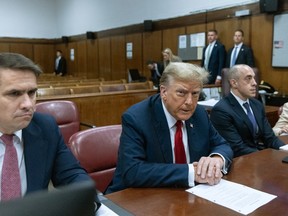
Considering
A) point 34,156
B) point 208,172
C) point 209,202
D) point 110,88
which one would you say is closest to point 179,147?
point 208,172

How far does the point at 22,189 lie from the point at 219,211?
32.1 inches

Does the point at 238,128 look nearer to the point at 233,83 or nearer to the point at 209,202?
the point at 233,83

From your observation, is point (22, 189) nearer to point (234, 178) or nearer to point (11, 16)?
point (234, 178)

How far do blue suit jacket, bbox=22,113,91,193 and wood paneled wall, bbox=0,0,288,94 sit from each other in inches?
231

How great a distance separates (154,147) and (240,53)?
5798mm

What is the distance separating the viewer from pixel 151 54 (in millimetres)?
9984

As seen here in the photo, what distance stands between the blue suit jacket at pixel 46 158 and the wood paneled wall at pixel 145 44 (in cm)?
587

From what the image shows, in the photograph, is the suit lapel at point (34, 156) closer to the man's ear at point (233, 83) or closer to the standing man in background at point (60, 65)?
the man's ear at point (233, 83)

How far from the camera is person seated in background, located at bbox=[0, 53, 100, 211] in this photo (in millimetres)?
1312

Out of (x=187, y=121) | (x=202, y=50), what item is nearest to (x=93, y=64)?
(x=202, y=50)

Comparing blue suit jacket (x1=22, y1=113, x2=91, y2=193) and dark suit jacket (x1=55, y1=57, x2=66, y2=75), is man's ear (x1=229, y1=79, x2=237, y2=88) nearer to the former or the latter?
blue suit jacket (x1=22, y1=113, x2=91, y2=193)

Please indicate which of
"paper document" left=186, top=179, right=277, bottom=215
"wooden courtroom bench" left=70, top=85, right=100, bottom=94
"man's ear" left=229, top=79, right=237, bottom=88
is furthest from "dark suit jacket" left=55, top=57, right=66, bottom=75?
"paper document" left=186, top=179, right=277, bottom=215

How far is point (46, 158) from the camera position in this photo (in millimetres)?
1472

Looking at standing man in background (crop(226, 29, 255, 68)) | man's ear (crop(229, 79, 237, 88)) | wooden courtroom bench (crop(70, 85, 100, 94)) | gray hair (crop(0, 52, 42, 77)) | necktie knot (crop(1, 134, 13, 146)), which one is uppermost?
standing man in background (crop(226, 29, 255, 68))
